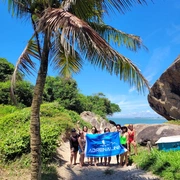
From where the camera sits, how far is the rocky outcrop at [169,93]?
2091 centimetres

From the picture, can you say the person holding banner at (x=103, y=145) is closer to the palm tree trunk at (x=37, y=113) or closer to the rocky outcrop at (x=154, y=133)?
the rocky outcrop at (x=154, y=133)

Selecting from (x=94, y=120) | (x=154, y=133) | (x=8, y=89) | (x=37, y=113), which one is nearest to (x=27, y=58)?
(x=37, y=113)

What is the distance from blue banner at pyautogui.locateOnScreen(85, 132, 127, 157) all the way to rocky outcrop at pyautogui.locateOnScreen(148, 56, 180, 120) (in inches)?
460

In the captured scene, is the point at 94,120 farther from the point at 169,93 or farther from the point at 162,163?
the point at 162,163

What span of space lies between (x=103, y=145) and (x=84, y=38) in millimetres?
6814

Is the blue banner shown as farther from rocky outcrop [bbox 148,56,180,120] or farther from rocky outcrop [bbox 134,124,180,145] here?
rocky outcrop [bbox 148,56,180,120]

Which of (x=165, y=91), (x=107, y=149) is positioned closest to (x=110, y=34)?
(x=107, y=149)

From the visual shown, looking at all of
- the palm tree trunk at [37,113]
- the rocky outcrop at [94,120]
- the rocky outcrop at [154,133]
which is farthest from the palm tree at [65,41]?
the rocky outcrop at [94,120]

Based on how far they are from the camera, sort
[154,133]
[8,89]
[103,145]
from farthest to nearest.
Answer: [8,89] → [154,133] → [103,145]

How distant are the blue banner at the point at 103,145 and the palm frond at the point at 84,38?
5.38 meters

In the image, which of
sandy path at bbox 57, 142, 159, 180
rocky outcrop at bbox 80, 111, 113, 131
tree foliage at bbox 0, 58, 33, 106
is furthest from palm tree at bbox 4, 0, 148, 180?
rocky outcrop at bbox 80, 111, 113, 131

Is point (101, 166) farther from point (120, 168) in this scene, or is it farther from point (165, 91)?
point (165, 91)

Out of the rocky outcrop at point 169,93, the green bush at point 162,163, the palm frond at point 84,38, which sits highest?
the rocky outcrop at point 169,93

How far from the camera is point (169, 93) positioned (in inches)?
876
